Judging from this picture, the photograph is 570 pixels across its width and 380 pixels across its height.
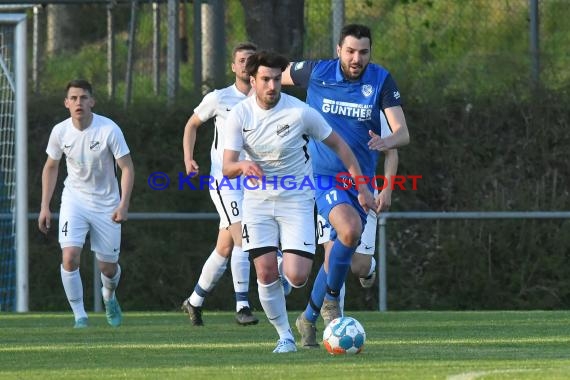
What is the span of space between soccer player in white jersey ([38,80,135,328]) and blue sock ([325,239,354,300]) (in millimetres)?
2620

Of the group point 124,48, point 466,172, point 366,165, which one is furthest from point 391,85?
point 124,48

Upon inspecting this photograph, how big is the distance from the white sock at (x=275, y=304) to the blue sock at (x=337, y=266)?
781mm

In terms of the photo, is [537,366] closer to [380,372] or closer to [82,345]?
[380,372]

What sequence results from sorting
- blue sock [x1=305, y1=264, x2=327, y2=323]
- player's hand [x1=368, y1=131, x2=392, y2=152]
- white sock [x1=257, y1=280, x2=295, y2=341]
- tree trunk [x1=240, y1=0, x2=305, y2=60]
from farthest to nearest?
1. tree trunk [x1=240, y1=0, x2=305, y2=60]
2. blue sock [x1=305, y1=264, x2=327, y2=323]
3. player's hand [x1=368, y1=131, x2=392, y2=152]
4. white sock [x1=257, y1=280, x2=295, y2=341]

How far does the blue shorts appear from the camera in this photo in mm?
9891

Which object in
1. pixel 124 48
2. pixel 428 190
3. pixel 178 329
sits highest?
pixel 124 48

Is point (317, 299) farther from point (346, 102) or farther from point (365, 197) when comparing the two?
point (346, 102)

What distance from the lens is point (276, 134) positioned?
9.08 m

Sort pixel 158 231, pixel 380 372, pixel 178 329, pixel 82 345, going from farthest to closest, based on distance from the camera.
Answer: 1. pixel 158 231
2. pixel 178 329
3. pixel 82 345
4. pixel 380 372

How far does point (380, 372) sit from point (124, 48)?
12.9 m

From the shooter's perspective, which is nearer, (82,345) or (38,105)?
(82,345)

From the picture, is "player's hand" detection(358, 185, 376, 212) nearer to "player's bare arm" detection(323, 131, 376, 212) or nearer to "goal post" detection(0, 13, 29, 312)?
"player's bare arm" detection(323, 131, 376, 212)

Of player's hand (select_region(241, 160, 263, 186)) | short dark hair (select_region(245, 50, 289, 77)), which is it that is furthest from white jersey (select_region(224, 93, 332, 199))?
player's hand (select_region(241, 160, 263, 186))

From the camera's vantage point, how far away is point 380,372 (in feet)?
25.2
